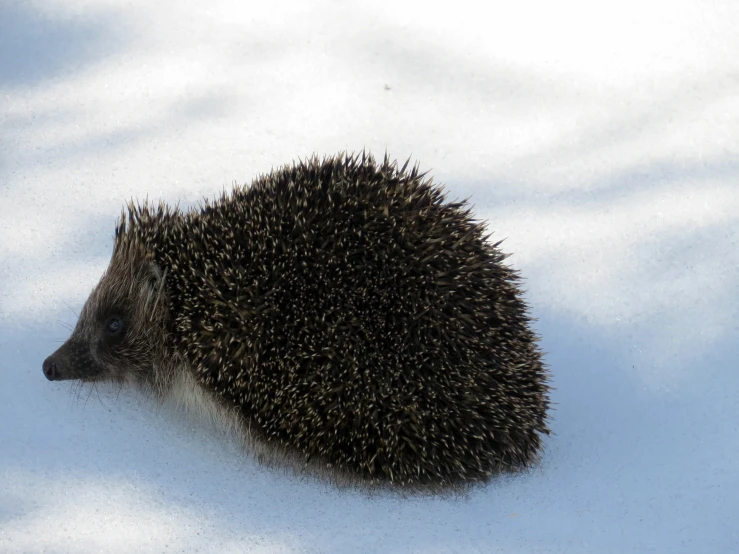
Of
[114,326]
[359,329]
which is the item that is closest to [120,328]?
[114,326]

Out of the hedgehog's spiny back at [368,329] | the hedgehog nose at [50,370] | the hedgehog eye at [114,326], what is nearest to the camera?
the hedgehog's spiny back at [368,329]

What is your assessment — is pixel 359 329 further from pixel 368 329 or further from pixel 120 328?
pixel 120 328

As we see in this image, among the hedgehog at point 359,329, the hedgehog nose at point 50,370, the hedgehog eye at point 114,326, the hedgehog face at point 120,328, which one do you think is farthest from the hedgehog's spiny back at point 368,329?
the hedgehog nose at point 50,370

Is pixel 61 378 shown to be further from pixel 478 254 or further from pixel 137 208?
pixel 478 254

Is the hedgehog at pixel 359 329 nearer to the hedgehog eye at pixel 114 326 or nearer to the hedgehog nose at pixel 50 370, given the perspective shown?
the hedgehog eye at pixel 114 326

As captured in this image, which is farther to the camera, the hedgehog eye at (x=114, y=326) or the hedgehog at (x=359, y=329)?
the hedgehog eye at (x=114, y=326)

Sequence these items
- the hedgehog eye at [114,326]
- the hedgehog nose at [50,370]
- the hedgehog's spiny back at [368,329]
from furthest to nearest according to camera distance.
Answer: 1. the hedgehog eye at [114,326]
2. the hedgehog nose at [50,370]
3. the hedgehog's spiny back at [368,329]

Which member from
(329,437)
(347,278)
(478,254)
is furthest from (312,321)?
(478,254)
